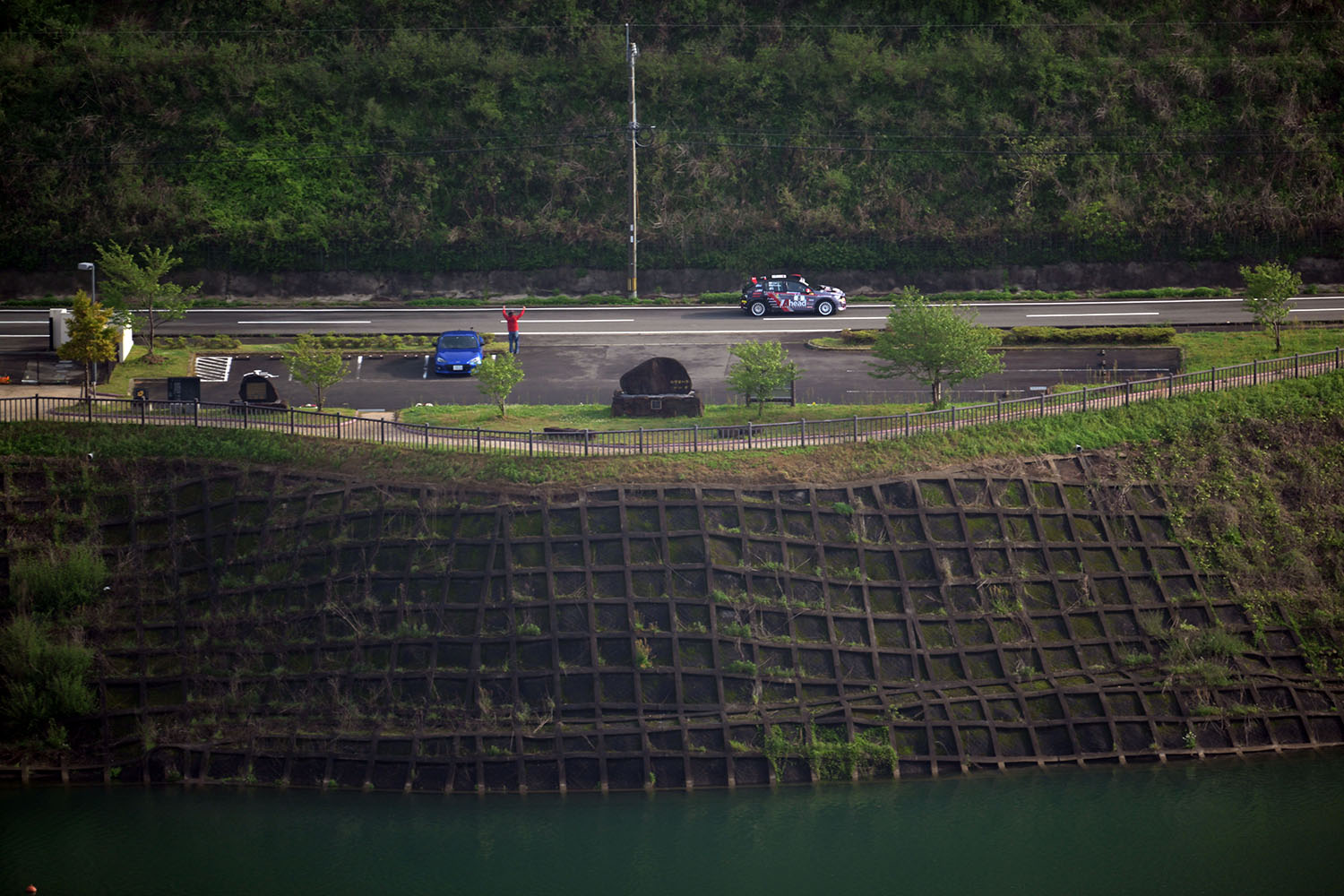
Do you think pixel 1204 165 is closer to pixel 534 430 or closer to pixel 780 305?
pixel 780 305

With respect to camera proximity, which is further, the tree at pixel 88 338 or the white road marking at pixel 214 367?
the white road marking at pixel 214 367

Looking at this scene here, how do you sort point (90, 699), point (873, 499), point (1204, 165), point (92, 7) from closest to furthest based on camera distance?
point (90, 699) < point (873, 499) < point (1204, 165) < point (92, 7)

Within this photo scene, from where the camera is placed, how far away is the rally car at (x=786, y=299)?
172ft

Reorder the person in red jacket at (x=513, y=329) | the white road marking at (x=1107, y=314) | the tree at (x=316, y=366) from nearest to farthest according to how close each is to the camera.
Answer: the tree at (x=316, y=366) < the person in red jacket at (x=513, y=329) < the white road marking at (x=1107, y=314)

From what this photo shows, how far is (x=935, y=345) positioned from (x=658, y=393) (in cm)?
819

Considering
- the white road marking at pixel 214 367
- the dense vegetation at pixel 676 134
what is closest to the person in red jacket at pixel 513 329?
the white road marking at pixel 214 367

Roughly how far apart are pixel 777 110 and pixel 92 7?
3325 cm

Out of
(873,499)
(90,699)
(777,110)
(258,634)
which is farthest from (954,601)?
(777,110)

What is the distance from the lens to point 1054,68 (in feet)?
202

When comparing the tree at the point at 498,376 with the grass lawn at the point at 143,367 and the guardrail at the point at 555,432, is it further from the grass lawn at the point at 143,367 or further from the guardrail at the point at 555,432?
the grass lawn at the point at 143,367

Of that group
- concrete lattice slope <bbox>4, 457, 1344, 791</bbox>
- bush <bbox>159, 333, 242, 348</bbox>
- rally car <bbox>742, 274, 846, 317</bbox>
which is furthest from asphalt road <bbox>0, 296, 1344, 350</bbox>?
concrete lattice slope <bbox>4, 457, 1344, 791</bbox>

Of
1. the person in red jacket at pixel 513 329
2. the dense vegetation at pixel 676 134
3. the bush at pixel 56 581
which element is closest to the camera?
the bush at pixel 56 581

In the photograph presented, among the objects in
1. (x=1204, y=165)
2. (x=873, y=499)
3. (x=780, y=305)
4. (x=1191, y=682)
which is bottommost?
(x=1191, y=682)

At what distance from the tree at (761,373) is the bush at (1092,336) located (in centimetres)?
1212
